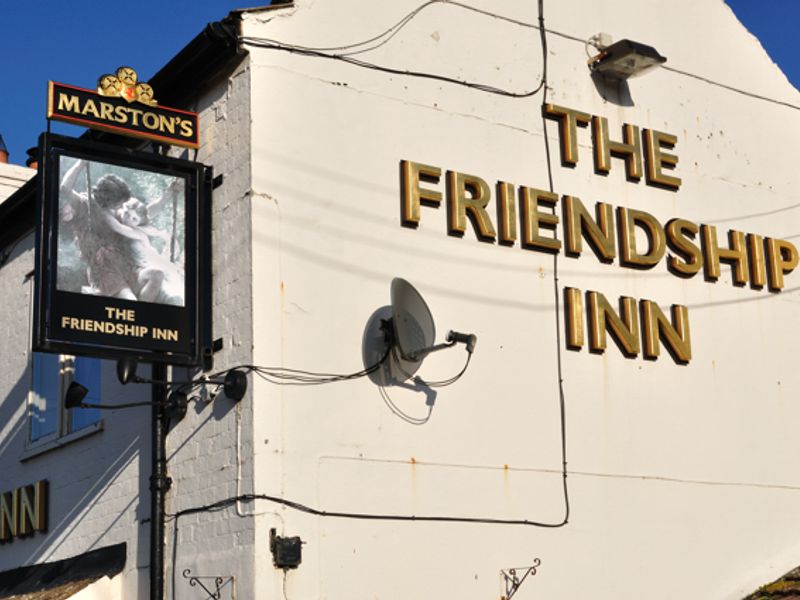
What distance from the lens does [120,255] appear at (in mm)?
11141

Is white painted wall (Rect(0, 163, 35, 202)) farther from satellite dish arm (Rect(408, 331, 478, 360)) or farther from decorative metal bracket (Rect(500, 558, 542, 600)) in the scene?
decorative metal bracket (Rect(500, 558, 542, 600))

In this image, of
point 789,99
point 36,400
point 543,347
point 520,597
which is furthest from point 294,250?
point 789,99

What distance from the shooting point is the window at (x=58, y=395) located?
45.2 feet

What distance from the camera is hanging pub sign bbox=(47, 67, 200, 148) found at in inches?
431

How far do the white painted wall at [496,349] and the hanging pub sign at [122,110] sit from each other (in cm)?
77

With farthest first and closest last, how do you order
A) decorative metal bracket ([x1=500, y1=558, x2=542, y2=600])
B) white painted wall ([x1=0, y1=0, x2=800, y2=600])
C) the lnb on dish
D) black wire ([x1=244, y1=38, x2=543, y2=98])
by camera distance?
black wire ([x1=244, y1=38, x2=543, y2=98])
decorative metal bracket ([x1=500, y1=558, x2=542, y2=600])
the lnb on dish
white painted wall ([x1=0, y1=0, x2=800, y2=600])

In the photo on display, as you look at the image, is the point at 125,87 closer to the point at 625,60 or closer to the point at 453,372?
the point at 453,372

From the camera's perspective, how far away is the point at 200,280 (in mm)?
11453

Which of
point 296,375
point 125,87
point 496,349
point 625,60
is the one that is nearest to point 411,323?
point 296,375

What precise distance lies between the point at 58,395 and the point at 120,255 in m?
3.81

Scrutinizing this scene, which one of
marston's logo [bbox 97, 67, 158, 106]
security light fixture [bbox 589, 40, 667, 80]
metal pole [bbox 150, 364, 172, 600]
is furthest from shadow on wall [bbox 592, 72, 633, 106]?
metal pole [bbox 150, 364, 172, 600]

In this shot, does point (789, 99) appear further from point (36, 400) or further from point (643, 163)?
point (36, 400)

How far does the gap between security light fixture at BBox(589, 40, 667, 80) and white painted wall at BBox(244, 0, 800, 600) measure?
200mm

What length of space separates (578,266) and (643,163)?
1.63 meters
